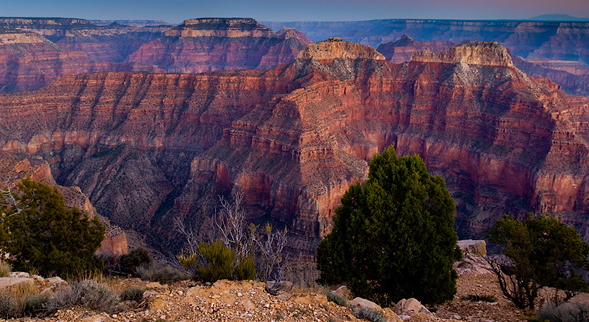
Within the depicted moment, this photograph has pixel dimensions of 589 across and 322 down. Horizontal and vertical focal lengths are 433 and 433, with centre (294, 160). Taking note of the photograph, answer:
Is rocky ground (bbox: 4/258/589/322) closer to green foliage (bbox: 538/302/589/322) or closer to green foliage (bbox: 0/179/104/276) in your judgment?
green foliage (bbox: 538/302/589/322)

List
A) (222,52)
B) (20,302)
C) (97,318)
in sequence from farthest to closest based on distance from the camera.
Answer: (222,52)
(20,302)
(97,318)

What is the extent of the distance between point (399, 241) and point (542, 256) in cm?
732

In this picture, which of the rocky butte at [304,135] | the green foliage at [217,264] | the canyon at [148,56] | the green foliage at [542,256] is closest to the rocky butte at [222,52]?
the canyon at [148,56]

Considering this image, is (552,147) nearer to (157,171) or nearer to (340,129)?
(340,129)

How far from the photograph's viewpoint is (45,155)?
73.2 m

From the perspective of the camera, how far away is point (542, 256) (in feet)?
70.0

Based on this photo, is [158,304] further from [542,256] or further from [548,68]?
[548,68]

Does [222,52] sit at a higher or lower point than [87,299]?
higher

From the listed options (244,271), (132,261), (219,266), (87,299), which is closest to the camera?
(87,299)

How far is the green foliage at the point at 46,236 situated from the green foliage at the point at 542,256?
800 inches

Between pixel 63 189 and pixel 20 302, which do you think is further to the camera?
pixel 63 189

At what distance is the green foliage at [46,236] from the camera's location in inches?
780

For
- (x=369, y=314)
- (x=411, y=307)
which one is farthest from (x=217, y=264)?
(x=411, y=307)

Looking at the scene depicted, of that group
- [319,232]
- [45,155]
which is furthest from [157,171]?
[319,232]
